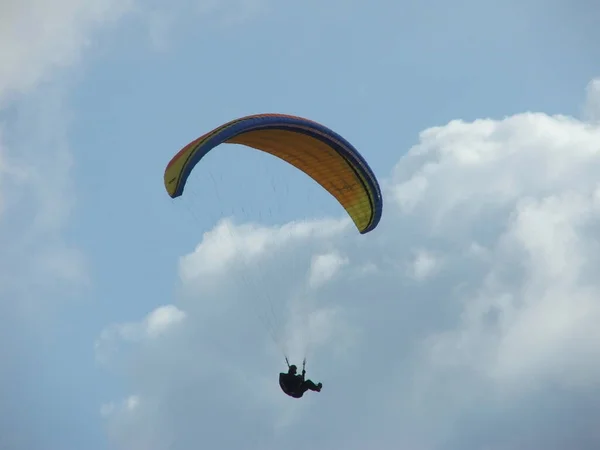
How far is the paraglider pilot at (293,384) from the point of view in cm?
4938

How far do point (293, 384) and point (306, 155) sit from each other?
30.8 ft

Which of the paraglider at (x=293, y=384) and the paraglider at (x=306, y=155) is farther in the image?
the paraglider at (x=293, y=384)

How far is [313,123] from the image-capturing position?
164 ft

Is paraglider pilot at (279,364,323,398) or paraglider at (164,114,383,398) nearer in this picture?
paraglider at (164,114,383,398)

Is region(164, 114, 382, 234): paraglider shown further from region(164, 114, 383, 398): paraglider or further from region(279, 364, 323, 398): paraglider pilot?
region(279, 364, 323, 398): paraglider pilot

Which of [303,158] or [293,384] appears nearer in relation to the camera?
[293,384]

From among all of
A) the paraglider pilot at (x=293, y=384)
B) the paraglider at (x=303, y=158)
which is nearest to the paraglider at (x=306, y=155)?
the paraglider at (x=303, y=158)

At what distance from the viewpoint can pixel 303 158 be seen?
174ft

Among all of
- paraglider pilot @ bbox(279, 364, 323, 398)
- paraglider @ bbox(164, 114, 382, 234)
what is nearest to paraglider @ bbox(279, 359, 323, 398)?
paraglider pilot @ bbox(279, 364, 323, 398)

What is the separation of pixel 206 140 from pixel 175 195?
90.4 inches

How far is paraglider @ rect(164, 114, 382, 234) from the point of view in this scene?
46.8 m

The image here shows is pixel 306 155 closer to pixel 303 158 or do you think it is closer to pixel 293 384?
pixel 303 158

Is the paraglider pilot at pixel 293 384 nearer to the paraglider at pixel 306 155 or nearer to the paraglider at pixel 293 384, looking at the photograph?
the paraglider at pixel 293 384

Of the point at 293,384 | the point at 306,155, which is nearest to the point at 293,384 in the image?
the point at 293,384
